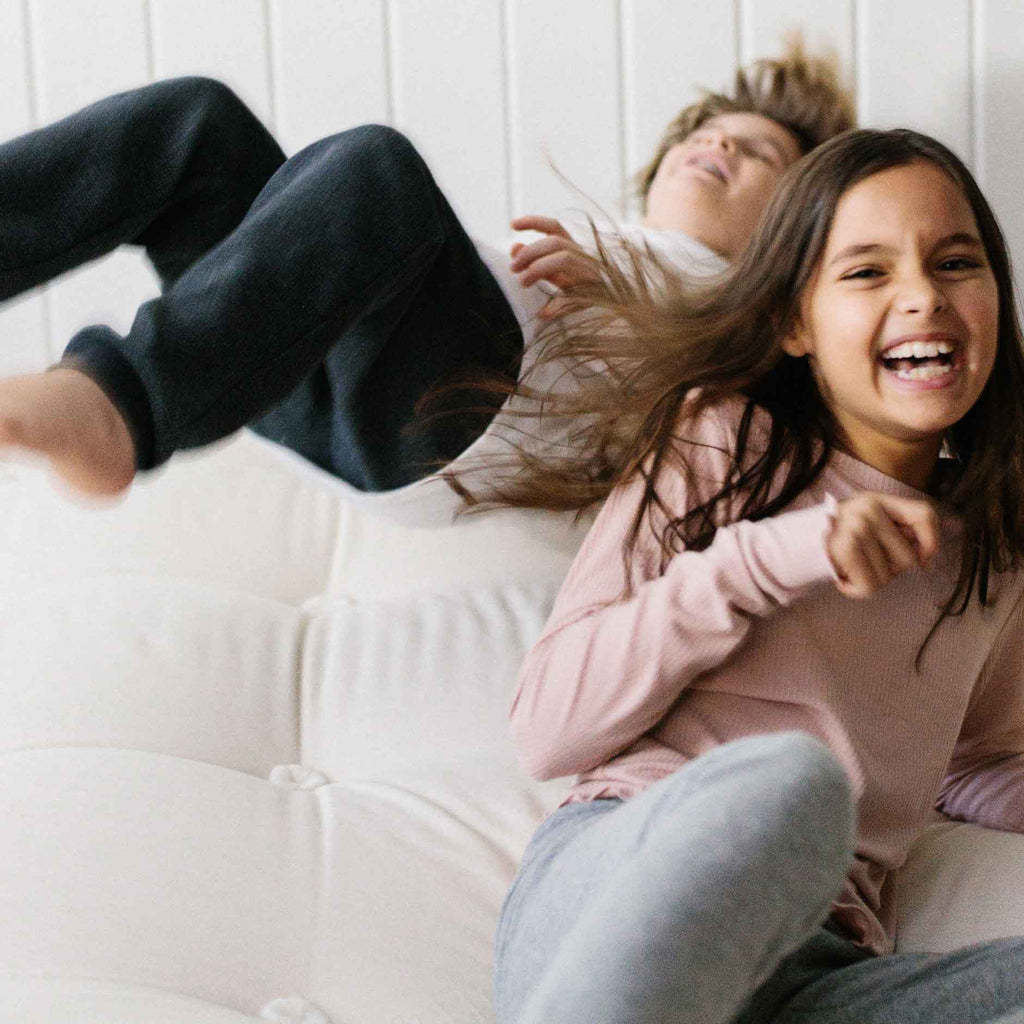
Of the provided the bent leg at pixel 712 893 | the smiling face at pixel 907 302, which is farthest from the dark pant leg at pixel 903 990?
the smiling face at pixel 907 302

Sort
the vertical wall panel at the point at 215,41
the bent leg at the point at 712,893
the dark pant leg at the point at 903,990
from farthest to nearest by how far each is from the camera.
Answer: the vertical wall panel at the point at 215,41, the dark pant leg at the point at 903,990, the bent leg at the point at 712,893

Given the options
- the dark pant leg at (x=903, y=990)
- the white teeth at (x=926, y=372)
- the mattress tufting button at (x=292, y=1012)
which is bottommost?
the mattress tufting button at (x=292, y=1012)

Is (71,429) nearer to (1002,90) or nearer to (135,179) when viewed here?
(135,179)

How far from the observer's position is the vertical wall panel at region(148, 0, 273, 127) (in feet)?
5.10

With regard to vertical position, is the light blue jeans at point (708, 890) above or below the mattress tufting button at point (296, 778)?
above

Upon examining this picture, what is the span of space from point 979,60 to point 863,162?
86 centimetres

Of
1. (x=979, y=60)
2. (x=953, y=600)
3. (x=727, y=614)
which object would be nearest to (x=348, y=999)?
(x=727, y=614)

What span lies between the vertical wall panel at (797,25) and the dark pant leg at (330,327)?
0.67 meters

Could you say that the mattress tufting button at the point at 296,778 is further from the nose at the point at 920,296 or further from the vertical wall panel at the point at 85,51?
the vertical wall panel at the point at 85,51

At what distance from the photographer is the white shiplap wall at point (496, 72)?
1.56 metres

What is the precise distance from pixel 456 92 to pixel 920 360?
89 centimetres

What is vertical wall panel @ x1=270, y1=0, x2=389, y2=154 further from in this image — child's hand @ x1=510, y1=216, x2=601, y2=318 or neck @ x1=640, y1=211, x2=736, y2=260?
child's hand @ x1=510, y1=216, x2=601, y2=318

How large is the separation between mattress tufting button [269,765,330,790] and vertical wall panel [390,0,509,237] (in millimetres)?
811

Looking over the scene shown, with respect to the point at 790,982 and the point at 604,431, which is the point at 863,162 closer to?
the point at 604,431
